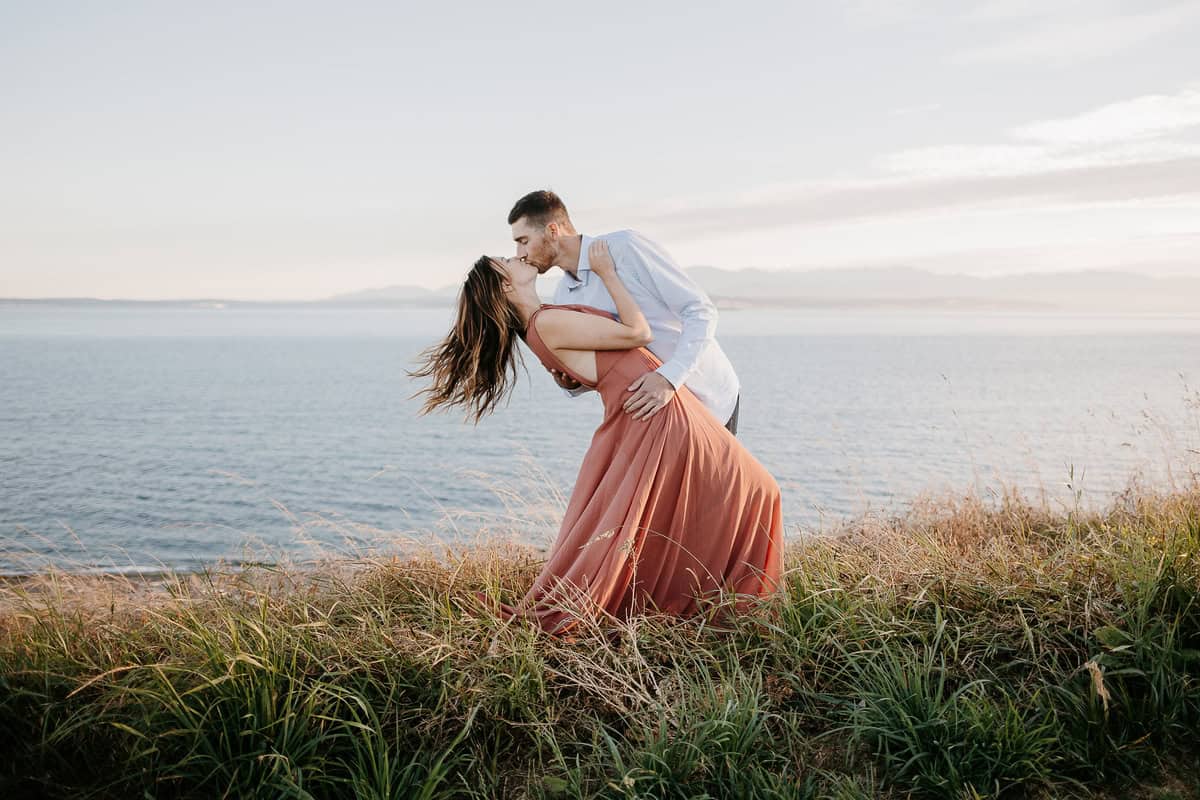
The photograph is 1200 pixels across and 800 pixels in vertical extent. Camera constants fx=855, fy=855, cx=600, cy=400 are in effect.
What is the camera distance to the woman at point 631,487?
4359mm

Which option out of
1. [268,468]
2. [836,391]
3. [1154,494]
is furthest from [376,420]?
[1154,494]

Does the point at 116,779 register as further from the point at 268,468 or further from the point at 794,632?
the point at 268,468

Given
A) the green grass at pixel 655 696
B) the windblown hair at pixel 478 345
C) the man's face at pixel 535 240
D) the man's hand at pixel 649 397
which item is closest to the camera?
the green grass at pixel 655 696

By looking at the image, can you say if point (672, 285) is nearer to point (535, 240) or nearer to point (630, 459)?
point (535, 240)

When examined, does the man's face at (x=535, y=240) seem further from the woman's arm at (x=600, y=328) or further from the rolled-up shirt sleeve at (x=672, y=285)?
the woman's arm at (x=600, y=328)

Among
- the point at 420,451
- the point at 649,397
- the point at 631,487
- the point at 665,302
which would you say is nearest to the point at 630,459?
the point at 631,487

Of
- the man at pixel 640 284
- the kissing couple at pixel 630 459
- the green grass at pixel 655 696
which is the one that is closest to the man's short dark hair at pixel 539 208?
the man at pixel 640 284

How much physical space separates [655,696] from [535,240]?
262 centimetres

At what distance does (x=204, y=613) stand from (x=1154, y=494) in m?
6.91

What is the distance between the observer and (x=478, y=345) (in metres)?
4.72

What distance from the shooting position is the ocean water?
40.4 ft

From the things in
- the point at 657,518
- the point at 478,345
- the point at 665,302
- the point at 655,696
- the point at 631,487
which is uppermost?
the point at 665,302

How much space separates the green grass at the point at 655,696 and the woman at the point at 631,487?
0.79ft

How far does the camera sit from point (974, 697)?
381 cm
